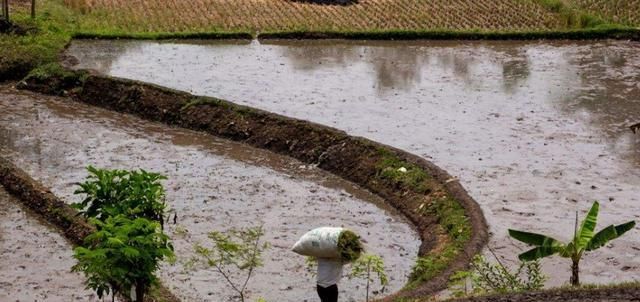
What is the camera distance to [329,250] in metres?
7.35

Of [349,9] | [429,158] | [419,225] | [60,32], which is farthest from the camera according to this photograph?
[349,9]

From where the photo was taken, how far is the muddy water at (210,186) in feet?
31.0

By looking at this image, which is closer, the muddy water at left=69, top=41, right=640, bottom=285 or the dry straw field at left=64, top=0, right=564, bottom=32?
the muddy water at left=69, top=41, right=640, bottom=285

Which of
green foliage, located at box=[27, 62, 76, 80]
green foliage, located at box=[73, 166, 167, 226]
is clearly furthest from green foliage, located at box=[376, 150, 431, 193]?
green foliage, located at box=[27, 62, 76, 80]

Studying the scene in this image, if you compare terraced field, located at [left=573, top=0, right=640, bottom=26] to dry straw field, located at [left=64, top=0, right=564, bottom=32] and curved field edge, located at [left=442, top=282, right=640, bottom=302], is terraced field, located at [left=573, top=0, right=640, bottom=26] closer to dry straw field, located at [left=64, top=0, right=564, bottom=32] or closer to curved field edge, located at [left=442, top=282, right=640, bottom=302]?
dry straw field, located at [left=64, top=0, right=564, bottom=32]

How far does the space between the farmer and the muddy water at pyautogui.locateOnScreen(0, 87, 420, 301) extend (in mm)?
1264

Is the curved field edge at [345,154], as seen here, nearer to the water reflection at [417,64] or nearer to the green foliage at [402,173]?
the green foliage at [402,173]

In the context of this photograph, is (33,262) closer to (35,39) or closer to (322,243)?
(322,243)

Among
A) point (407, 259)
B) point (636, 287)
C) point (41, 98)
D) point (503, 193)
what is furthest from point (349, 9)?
point (636, 287)

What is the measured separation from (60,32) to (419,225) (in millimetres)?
12408

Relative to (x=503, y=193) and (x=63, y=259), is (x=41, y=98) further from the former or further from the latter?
(x=503, y=193)

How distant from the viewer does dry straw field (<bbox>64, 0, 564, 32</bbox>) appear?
2202 centimetres

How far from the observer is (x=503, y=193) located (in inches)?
449

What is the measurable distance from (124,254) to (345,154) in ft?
21.0
